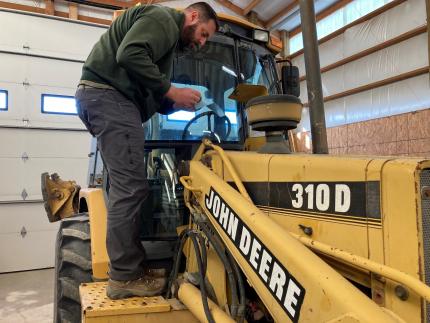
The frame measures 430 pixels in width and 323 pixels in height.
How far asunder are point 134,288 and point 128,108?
36.5 inches

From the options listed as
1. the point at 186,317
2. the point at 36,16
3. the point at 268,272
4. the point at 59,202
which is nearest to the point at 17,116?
the point at 36,16

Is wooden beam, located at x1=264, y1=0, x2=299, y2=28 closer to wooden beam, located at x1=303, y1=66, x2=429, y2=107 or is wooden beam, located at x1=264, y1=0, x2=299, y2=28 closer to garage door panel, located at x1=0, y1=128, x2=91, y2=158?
wooden beam, located at x1=303, y1=66, x2=429, y2=107

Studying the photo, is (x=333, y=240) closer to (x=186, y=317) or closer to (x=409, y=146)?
(x=186, y=317)

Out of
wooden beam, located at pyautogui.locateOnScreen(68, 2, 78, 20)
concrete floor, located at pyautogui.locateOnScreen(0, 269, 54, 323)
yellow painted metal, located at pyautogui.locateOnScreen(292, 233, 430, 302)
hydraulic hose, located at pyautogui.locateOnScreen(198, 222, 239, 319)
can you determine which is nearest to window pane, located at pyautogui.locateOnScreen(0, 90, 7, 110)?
wooden beam, located at pyautogui.locateOnScreen(68, 2, 78, 20)

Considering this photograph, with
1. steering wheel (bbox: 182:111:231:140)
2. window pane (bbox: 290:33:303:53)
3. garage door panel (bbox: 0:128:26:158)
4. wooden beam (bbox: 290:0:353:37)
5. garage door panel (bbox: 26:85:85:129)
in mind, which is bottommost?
steering wheel (bbox: 182:111:231:140)

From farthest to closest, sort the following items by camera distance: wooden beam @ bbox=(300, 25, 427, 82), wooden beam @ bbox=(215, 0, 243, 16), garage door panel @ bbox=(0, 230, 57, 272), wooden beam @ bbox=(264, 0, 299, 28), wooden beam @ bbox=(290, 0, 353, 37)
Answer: wooden beam @ bbox=(215, 0, 243, 16) < wooden beam @ bbox=(264, 0, 299, 28) < wooden beam @ bbox=(290, 0, 353, 37) < wooden beam @ bbox=(300, 25, 427, 82) < garage door panel @ bbox=(0, 230, 57, 272)

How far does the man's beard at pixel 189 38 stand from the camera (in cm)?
229

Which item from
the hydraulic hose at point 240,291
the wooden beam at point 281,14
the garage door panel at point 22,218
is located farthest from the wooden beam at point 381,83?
the hydraulic hose at point 240,291

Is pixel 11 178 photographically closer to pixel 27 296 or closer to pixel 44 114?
pixel 44 114

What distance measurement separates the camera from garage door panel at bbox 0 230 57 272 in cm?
659

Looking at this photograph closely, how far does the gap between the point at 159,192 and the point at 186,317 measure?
0.79 meters

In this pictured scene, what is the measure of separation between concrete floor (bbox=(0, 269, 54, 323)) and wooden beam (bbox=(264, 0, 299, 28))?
22.2 feet

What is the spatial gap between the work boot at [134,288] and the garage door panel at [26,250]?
5191mm

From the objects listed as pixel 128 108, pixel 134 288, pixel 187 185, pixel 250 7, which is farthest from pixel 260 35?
pixel 250 7
